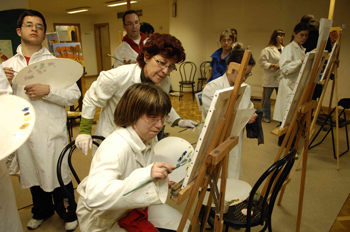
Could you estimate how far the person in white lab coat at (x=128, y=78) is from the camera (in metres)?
1.29

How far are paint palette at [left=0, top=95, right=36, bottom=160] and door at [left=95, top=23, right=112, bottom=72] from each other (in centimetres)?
964

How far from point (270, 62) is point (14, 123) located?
12.9ft

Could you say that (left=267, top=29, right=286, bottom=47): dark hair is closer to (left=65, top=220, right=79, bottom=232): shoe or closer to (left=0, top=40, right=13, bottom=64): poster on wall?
(left=65, top=220, right=79, bottom=232): shoe

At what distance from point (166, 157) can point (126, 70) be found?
592mm

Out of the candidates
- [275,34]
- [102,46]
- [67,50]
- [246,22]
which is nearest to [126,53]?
[67,50]

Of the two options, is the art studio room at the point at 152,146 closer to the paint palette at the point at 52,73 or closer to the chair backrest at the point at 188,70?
the paint palette at the point at 52,73

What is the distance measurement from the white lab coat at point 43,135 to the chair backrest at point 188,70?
15.4 feet

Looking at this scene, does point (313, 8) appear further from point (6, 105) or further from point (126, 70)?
point (6, 105)

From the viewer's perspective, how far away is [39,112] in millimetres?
1476

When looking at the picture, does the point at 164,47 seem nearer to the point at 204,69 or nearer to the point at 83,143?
the point at 83,143

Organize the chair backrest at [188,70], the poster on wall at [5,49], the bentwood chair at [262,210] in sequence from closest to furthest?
the bentwood chair at [262,210]
the poster on wall at [5,49]
the chair backrest at [188,70]

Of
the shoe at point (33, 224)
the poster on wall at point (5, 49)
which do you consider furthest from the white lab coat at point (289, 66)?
the poster on wall at point (5, 49)

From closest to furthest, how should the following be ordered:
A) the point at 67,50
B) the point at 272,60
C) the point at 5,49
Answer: the point at 67,50
the point at 5,49
the point at 272,60

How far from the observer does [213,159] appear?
90cm
